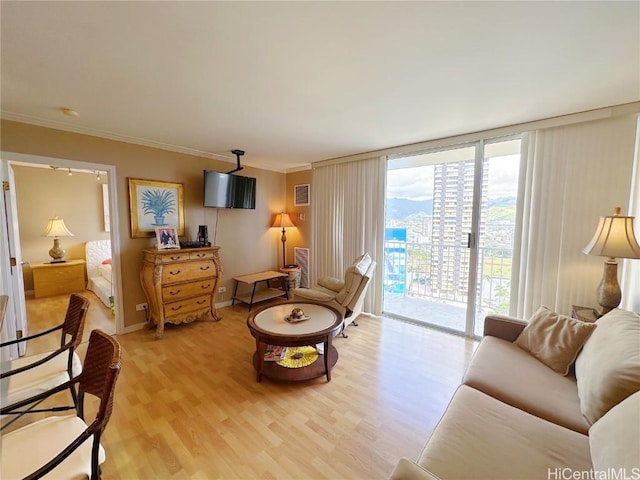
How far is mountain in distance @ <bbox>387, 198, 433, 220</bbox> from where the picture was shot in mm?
4066

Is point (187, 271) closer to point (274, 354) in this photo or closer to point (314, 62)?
point (274, 354)

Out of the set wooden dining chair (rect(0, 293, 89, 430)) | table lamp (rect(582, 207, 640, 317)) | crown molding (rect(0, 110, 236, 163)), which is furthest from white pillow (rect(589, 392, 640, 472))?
crown molding (rect(0, 110, 236, 163))

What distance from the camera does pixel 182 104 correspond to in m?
2.19

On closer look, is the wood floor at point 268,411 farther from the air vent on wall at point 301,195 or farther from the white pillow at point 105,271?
the air vent on wall at point 301,195

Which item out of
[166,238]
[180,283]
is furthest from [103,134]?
[180,283]

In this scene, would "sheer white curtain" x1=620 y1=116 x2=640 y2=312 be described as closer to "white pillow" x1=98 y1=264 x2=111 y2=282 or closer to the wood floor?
the wood floor

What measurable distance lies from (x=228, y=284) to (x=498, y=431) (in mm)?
3851

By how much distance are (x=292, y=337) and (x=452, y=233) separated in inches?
120

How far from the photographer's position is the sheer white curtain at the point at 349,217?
3713 millimetres

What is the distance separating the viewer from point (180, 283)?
10.6 ft

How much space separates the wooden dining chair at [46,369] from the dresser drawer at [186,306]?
1396mm

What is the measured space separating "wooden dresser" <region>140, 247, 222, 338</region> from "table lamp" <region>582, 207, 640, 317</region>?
3872mm

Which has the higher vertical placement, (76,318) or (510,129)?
(510,129)

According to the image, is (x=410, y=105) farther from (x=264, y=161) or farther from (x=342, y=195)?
(x=264, y=161)
